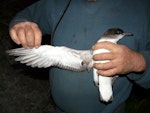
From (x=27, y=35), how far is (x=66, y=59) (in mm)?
193

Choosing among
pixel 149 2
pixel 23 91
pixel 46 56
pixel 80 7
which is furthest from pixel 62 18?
pixel 23 91

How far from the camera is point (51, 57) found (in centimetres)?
123

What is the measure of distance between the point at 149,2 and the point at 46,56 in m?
0.53

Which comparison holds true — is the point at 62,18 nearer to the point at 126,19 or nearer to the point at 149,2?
the point at 126,19

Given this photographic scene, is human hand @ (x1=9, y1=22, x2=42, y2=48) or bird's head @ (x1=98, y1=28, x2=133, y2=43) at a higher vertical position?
bird's head @ (x1=98, y1=28, x2=133, y2=43)

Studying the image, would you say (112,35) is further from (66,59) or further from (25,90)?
(25,90)

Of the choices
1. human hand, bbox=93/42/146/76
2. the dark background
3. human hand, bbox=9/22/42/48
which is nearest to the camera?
human hand, bbox=93/42/146/76

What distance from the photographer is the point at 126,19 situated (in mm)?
1270

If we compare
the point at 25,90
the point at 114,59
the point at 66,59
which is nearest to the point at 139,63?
the point at 114,59

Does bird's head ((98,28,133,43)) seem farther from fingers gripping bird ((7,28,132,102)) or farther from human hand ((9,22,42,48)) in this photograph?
human hand ((9,22,42,48))

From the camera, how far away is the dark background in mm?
2662

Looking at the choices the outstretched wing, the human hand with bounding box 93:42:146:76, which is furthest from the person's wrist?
the outstretched wing

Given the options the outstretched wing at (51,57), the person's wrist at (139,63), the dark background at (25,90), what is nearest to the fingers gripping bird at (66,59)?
the outstretched wing at (51,57)

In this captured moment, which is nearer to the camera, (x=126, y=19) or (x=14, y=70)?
(x=126, y=19)
